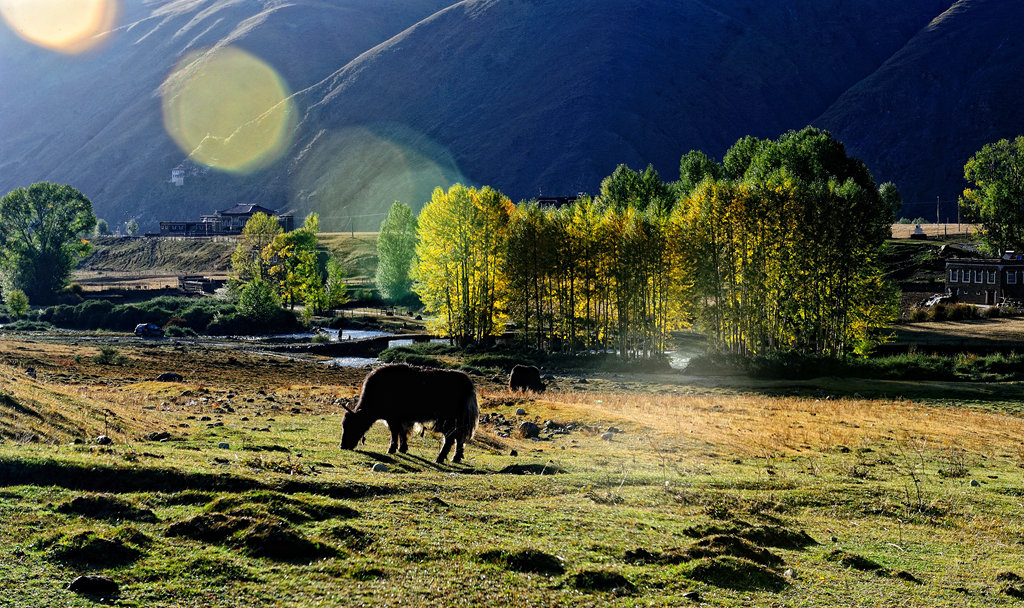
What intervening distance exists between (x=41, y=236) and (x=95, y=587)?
13189 cm

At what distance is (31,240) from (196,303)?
3000cm

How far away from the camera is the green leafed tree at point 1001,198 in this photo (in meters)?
128

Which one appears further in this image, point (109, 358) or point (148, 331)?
point (148, 331)

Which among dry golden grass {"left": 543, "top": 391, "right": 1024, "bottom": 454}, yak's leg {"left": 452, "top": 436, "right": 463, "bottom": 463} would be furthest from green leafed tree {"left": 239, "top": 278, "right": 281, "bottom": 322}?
yak's leg {"left": 452, "top": 436, "right": 463, "bottom": 463}

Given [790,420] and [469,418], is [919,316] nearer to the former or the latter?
[790,420]

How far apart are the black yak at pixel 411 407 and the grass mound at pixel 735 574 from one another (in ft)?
36.3

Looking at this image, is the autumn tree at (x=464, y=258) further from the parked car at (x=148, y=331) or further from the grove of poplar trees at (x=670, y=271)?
the parked car at (x=148, y=331)

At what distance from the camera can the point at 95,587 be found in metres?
10.1

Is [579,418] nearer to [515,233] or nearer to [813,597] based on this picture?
[813,597]

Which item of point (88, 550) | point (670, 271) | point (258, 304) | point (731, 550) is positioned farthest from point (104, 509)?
point (258, 304)

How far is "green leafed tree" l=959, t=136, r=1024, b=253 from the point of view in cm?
12850

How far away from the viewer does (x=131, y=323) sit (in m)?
107

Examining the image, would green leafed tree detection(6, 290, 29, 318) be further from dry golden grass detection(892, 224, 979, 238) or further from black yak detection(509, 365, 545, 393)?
dry golden grass detection(892, 224, 979, 238)

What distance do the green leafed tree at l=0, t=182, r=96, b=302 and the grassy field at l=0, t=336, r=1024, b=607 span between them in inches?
4181
